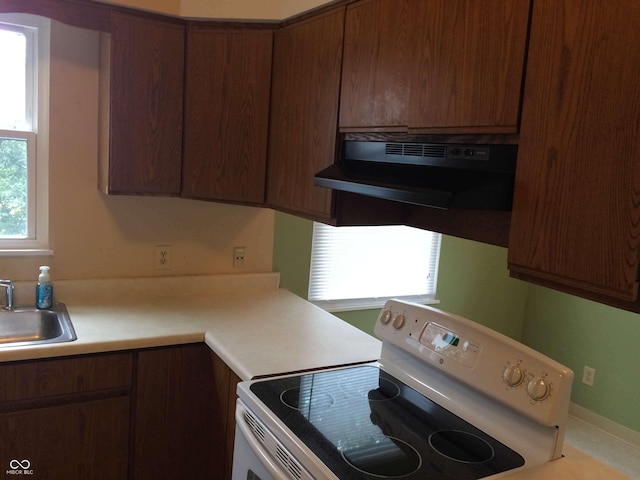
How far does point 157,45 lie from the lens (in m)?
2.23

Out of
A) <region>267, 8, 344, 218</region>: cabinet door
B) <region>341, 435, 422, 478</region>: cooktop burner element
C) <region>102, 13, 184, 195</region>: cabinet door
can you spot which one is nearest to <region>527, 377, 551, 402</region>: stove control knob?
<region>341, 435, 422, 478</region>: cooktop burner element

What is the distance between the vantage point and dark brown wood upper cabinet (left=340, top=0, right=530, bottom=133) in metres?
1.34

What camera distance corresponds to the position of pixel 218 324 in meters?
2.23

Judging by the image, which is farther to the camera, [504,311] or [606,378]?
[504,311]

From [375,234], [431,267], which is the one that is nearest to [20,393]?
[375,234]

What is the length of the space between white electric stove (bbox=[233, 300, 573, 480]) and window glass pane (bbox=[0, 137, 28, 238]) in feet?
4.50

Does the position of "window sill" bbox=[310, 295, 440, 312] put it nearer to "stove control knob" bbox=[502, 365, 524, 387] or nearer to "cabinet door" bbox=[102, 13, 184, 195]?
"cabinet door" bbox=[102, 13, 184, 195]

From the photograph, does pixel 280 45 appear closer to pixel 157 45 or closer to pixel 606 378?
pixel 157 45

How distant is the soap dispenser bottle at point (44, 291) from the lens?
2295 millimetres

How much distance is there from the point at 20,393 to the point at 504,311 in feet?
10.7

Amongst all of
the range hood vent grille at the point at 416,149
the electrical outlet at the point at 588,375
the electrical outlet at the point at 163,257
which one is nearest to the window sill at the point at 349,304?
the electrical outlet at the point at 163,257

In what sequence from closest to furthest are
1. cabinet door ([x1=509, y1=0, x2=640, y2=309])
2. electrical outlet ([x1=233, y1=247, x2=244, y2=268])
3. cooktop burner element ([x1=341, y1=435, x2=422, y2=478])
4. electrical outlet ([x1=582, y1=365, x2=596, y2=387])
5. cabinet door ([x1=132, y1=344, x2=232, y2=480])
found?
cabinet door ([x1=509, y1=0, x2=640, y2=309]) → cooktop burner element ([x1=341, y1=435, x2=422, y2=478]) → cabinet door ([x1=132, y1=344, x2=232, y2=480]) → electrical outlet ([x1=233, y1=247, x2=244, y2=268]) → electrical outlet ([x1=582, y1=365, x2=596, y2=387])

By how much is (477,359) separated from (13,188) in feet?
6.59

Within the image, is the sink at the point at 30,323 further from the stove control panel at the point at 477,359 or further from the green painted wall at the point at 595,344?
the green painted wall at the point at 595,344
